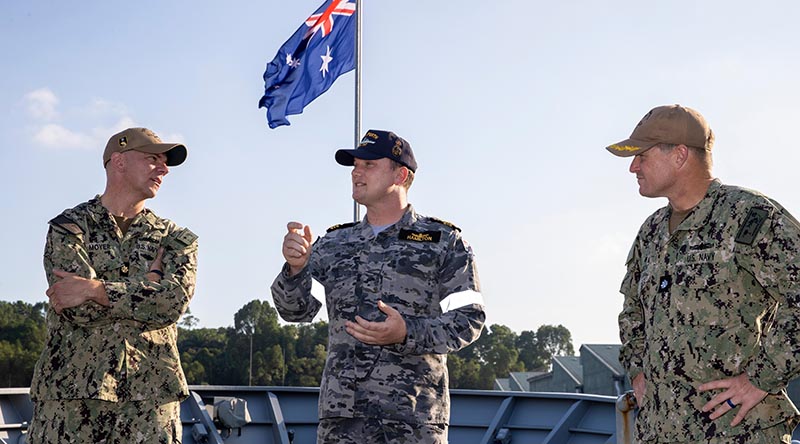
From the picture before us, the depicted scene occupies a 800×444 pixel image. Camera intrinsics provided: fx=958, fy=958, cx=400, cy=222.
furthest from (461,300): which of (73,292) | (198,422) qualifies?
(198,422)

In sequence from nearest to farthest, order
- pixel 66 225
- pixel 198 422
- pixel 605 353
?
1. pixel 66 225
2. pixel 198 422
3. pixel 605 353

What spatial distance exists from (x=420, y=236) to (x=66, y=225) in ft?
5.86

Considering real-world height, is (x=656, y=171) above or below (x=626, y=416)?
above

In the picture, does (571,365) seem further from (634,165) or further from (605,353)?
(634,165)

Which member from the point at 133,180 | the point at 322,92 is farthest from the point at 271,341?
the point at 133,180

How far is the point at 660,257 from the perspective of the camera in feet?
13.5

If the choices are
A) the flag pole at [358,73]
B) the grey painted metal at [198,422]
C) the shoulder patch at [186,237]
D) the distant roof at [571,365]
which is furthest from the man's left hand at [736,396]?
the distant roof at [571,365]

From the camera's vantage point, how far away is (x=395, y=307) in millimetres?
4418

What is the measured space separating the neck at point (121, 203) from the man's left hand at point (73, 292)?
20.1 inches

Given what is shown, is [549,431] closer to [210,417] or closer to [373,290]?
[210,417]

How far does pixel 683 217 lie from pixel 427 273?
119cm

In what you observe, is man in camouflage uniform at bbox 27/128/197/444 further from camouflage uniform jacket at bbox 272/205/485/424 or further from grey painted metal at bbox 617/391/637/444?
grey painted metal at bbox 617/391/637/444

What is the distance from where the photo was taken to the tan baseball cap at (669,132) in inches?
159

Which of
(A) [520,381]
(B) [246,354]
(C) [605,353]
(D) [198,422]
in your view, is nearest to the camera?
(D) [198,422]
